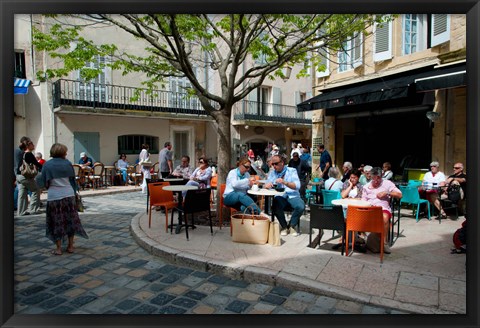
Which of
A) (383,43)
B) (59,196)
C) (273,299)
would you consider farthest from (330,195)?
(383,43)

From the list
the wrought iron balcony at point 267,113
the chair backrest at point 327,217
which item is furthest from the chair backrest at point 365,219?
the wrought iron balcony at point 267,113

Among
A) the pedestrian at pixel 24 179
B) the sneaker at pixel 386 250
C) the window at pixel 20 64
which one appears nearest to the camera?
the sneaker at pixel 386 250

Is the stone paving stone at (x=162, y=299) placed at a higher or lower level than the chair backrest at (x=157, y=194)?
lower

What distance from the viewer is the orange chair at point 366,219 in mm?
4535

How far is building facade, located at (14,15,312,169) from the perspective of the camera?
1395 centimetres

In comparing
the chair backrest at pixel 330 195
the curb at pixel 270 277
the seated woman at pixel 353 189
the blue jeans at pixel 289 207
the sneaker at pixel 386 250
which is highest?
the seated woman at pixel 353 189

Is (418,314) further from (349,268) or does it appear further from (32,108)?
(32,108)

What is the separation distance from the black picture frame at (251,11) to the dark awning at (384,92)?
4.89 metres

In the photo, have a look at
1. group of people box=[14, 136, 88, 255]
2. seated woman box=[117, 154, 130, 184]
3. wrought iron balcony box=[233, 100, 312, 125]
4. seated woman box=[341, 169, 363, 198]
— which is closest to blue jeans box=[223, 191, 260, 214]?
seated woman box=[341, 169, 363, 198]

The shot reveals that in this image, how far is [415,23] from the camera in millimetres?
9766

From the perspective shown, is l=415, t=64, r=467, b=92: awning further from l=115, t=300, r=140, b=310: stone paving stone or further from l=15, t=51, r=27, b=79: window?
l=15, t=51, r=27, b=79: window

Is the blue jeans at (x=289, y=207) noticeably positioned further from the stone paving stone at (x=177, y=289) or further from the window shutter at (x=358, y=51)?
Answer: the window shutter at (x=358, y=51)

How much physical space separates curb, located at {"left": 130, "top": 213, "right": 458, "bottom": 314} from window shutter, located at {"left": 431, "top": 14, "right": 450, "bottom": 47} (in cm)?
715

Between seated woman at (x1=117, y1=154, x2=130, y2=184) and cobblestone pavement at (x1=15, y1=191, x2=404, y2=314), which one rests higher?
seated woman at (x1=117, y1=154, x2=130, y2=184)
